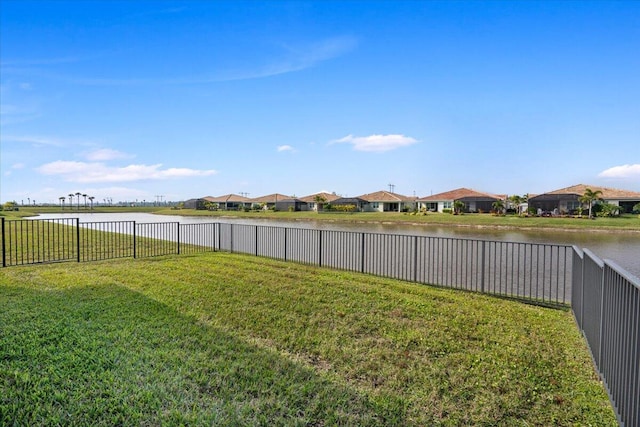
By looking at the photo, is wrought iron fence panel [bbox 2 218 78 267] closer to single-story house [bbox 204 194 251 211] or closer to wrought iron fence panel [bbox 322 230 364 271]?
wrought iron fence panel [bbox 322 230 364 271]

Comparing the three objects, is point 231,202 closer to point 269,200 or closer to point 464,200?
point 269,200

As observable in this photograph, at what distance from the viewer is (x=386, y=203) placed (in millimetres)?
66250

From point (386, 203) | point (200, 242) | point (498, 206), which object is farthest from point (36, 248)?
point (386, 203)

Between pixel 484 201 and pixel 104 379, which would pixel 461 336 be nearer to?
pixel 104 379

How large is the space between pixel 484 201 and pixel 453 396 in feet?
179

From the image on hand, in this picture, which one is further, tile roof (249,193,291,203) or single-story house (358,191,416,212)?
tile roof (249,193,291,203)

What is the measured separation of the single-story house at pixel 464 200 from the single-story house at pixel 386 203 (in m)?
2.92

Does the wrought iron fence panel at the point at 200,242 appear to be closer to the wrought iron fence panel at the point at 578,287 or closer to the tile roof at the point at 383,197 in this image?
the wrought iron fence panel at the point at 578,287

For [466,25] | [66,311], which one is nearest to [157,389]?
[66,311]

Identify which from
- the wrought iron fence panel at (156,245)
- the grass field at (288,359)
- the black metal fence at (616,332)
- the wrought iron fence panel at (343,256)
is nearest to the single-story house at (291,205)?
the wrought iron fence panel at (156,245)

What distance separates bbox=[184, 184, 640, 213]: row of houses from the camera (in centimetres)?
4553

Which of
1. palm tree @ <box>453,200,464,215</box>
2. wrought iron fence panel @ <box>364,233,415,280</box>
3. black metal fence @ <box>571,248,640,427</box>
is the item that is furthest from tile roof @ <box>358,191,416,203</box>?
black metal fence @ <box>571,248,640,427</box>

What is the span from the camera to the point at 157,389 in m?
2.92

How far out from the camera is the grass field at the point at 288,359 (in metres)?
2.68
